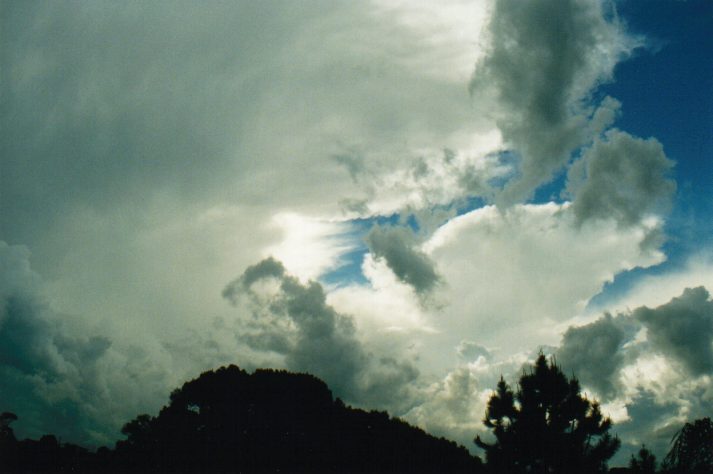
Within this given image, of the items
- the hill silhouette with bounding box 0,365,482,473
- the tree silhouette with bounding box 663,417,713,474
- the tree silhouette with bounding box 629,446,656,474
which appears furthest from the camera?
the hill silhouette with bounding box 0,365,482,473

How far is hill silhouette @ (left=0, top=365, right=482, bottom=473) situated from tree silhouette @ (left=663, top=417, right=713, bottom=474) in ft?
145

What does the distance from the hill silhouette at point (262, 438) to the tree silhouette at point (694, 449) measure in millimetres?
44256

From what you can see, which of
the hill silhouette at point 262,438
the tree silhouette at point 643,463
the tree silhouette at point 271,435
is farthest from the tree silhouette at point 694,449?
the tree silhouette at point 271,435

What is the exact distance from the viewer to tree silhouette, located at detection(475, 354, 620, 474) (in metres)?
27.6

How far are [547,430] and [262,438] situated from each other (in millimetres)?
40703

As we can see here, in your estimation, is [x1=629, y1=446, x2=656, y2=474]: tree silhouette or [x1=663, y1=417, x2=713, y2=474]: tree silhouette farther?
[x1=629, y1=446, x2=656, y2=474]: tree silhouette

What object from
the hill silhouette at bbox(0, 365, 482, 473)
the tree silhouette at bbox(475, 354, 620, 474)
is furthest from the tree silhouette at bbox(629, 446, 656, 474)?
the hill silhouette at bbox(0, 365, 482, 473)

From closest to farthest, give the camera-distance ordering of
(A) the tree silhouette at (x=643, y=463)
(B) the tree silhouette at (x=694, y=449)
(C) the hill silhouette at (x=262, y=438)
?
(B) the tree silhouette at (x=694, y=449)
(A) the tree silhouette at (x=643, y=463)
(C) the hill silhouette at (x=262, y=438)

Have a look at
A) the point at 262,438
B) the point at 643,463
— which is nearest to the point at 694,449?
the point at 643,463

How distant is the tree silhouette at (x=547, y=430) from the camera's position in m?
27.6

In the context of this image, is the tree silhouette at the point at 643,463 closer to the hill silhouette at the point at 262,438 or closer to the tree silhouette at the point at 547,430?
the tree silhouette at the point at 547,430

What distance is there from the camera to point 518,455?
28.3 metres

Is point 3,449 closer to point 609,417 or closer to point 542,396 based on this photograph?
point 542,396

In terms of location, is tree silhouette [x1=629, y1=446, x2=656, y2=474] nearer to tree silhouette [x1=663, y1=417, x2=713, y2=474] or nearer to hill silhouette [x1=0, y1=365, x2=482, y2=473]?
tree silhouette [x1=663, y1=417, x2=713, y2=474]
